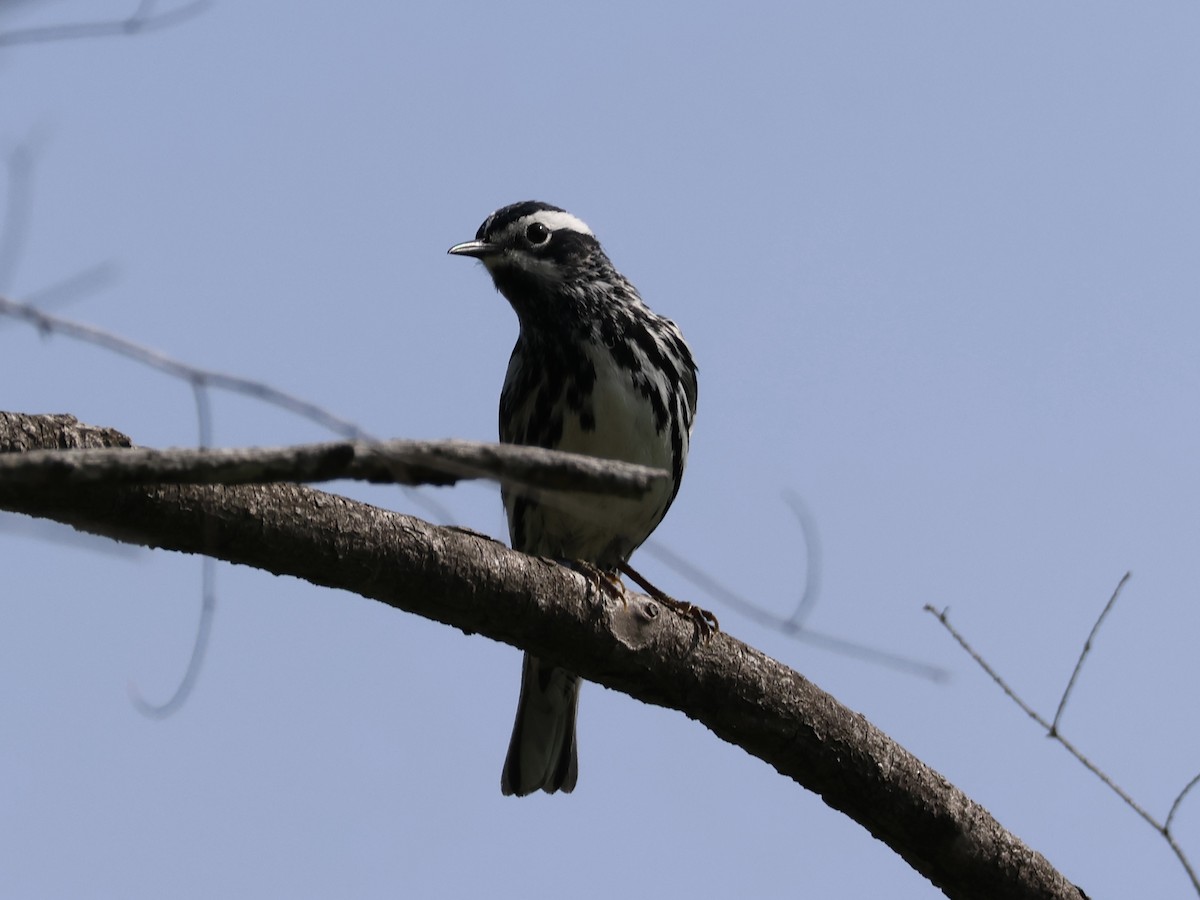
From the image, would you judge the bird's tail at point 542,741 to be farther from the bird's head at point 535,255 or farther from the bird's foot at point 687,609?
the bird's head at point 535,255

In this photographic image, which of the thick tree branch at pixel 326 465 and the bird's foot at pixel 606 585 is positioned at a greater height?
the thick tree branch at pixel 326 465

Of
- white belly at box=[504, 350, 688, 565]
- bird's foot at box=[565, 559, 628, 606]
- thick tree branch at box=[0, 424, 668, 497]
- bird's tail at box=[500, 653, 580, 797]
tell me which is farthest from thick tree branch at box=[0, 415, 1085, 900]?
bird's tail at box=[500, 653, 580, 797]

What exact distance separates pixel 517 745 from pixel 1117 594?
11.7ft

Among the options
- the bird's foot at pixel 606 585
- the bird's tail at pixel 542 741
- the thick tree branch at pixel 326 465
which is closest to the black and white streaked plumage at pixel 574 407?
the bird's tail at pixel 542 741

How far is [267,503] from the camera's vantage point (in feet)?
14.9

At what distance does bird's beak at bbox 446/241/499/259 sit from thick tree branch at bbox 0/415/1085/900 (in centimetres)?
383

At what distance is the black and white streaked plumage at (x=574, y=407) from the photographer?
26.2ft

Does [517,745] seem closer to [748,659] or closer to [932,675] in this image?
[748,659]

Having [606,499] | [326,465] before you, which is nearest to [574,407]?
[606,499]

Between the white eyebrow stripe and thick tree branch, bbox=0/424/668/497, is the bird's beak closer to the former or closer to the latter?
the white eyebrow stripe

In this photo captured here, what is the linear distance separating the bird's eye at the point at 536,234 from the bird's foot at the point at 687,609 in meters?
2.09

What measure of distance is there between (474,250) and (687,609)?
10.2 feet

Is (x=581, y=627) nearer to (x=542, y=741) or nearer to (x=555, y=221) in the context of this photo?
(x=542, y=741)

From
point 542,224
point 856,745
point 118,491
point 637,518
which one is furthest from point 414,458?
point 542,224
